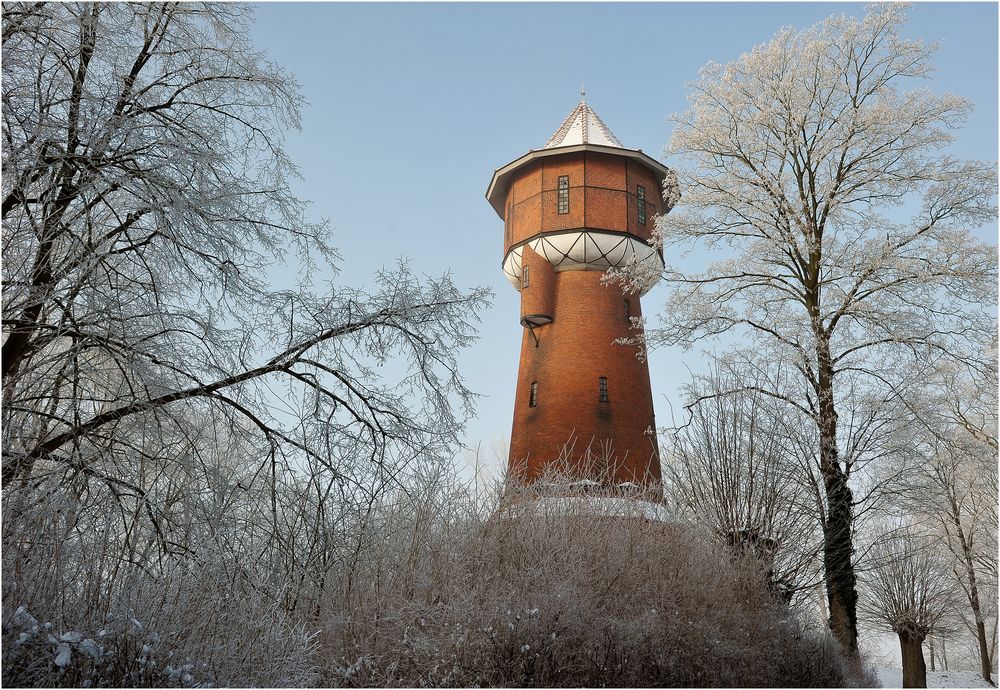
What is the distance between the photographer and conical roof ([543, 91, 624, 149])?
24.9 metres

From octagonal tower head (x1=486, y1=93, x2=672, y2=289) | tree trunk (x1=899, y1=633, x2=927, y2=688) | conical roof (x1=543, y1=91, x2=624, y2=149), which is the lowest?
tree trunk (x1=899, y1=633, x2=927, y2=688)

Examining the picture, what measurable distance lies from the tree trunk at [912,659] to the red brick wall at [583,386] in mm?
6983

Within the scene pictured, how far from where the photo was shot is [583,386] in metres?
21.9

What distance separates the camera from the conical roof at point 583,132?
81.6 ft

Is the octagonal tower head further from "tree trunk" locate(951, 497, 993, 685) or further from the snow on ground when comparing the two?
the snow on ground

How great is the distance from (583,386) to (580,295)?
8.55 feet

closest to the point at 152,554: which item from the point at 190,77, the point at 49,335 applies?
the point at 49,335

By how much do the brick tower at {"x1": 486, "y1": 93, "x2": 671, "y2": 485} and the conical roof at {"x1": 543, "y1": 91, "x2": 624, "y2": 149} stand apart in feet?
0.22

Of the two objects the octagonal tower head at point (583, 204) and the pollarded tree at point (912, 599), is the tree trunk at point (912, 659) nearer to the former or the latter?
the pollarded tree at point (912, 599)

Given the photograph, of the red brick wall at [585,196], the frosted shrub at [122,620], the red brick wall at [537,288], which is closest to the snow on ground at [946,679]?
the red brick wall at [537,288]

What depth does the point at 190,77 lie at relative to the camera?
8492mm

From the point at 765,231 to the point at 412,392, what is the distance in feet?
29.3

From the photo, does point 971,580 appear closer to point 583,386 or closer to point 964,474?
point 964,474

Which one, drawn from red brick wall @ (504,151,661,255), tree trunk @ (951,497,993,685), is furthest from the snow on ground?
red brick wall @ (504,151,661,255)
